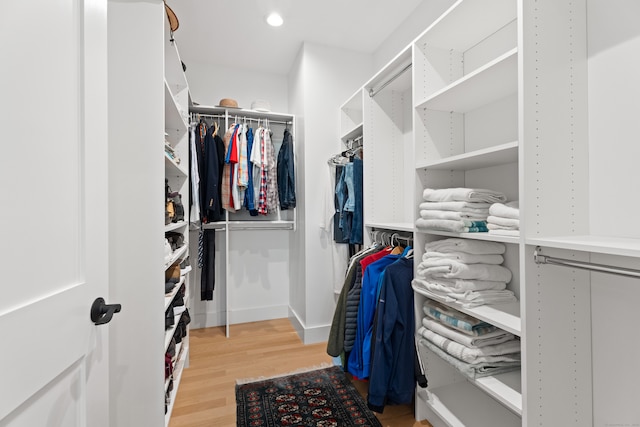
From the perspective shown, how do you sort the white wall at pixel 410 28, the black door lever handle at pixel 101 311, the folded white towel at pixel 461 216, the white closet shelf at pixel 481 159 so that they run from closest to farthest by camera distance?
the black door lever handle at pixel 101 311 → the white closet shelf at pixel 481 159 → the folded white towel at pixel 461 216 → the white wall at pixel 410 28

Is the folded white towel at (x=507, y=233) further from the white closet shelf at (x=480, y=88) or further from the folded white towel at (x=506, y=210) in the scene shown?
the white closet shelf at (x=480, y=88)

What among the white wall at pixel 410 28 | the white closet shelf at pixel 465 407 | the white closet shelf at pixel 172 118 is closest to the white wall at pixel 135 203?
the white closet shelf at pixel 172 118

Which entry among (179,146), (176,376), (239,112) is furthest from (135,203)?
(239,112)

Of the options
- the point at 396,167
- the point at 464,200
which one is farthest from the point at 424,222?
the point at 396,167

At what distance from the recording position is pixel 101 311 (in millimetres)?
771

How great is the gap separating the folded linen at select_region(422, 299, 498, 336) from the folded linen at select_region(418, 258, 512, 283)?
196 millimetres

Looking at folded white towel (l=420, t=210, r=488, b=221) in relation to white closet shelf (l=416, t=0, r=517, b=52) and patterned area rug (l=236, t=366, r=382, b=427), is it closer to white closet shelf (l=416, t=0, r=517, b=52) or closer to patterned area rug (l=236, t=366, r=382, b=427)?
white closet shelf (l=416, t=0, r=517, b=52)

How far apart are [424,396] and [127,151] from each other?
6.26ft

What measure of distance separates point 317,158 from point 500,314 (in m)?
1.92

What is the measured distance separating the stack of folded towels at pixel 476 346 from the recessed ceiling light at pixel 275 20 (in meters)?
2.42

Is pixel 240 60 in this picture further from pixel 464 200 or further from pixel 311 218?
pixel 464 200

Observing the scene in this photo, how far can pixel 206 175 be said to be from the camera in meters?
2.69

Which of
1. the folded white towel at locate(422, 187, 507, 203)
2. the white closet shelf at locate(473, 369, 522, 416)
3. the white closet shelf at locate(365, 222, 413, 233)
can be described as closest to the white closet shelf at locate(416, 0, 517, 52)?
the folded white towel at locate(422, 187, 507, 203)

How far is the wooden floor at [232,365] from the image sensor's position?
66.6 inches
